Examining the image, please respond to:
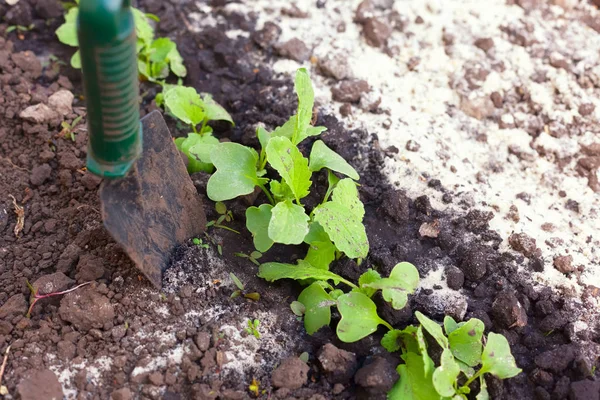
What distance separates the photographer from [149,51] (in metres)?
2.76

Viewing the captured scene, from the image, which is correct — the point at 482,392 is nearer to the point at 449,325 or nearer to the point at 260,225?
the point at 449,325

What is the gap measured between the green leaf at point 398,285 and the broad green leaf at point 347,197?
0.25 metres

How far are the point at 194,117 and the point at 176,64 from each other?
465 millimetres

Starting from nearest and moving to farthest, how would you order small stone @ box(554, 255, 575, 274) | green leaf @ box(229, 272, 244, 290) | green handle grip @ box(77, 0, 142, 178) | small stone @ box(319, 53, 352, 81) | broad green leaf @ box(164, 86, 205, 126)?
1. green handle grip @ box(77, 0, 142, 178)
2. green leaf @ box(229, 272, 244, 290)
3. small stone @ box(554, 255, 575, 274)
4. broad green leaf @ box(164, 86, 205, 126)
5. small stone @ box(319, 53, 352, 81)

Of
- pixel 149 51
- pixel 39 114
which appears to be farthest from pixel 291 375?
pixel 149 51

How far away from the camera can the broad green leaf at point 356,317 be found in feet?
6.44

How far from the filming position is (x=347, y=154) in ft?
8.38

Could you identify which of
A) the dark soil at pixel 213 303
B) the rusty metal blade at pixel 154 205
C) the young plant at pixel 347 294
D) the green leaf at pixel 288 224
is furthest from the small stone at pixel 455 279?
the rusty metal blade at pixel 154 205

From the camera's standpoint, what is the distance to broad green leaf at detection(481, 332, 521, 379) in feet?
6.17

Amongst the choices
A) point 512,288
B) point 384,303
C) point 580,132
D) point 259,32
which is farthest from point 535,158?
point 259,32

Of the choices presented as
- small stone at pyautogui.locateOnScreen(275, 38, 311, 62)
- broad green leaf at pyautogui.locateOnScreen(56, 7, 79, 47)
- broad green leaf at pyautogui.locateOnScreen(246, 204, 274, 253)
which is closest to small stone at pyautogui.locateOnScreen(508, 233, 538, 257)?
broad green leaf at pyautogui.locateOnScreen(246, 204, 274, 253)

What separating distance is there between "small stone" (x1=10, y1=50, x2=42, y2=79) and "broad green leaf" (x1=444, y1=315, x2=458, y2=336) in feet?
6.62

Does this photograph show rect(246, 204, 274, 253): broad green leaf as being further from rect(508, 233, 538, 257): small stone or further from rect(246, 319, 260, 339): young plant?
rect(508, 233, 538, 257): small stone

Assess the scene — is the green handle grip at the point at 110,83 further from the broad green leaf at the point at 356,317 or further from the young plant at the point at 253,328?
the broad green leaf at the point at 356,317
